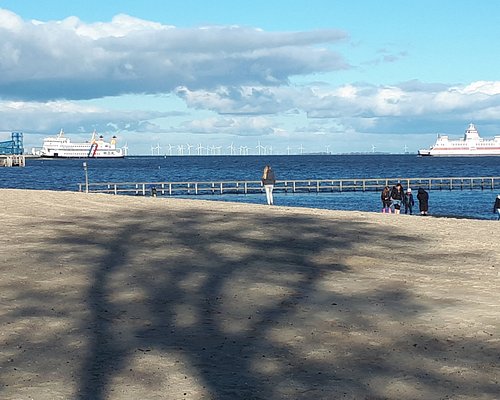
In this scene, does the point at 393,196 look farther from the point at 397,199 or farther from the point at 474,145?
the point at 474,145

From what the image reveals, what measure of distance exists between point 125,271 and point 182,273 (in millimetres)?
928

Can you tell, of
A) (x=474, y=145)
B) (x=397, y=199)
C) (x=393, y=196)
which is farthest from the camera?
(x=474, y=145)

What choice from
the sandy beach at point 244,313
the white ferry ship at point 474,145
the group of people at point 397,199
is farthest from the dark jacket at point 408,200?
the white ferry ship at point 474,145

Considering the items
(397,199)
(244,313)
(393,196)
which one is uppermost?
(393,196)

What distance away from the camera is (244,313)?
9883mm

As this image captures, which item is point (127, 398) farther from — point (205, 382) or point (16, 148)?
point (16, 148)

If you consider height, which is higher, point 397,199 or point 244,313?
point 397,199

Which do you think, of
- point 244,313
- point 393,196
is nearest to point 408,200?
point 393,196

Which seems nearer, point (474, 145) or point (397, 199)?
point (397, 199)

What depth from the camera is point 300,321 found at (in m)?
9.50

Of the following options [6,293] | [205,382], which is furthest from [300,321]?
[6,293]

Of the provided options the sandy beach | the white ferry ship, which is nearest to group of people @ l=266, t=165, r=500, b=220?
the sandy beach

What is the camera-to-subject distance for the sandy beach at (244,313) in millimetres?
7223

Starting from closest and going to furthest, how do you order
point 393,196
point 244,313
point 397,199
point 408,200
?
point 244,313, point 397,199, point 393,196, point 408,200
